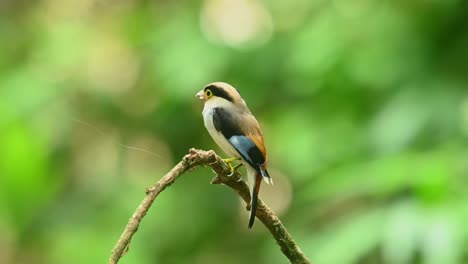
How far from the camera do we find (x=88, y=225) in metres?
3.01

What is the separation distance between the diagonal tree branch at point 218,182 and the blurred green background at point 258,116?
0.77m

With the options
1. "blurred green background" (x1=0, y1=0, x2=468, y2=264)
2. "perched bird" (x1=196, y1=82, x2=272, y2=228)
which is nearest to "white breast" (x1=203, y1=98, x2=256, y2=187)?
"perched bird" (x1=196, y1=82, x2=272, y2=228)

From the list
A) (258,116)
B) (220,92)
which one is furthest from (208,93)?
(258,116)

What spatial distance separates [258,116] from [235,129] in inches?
79.8

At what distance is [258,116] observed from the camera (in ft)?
10.4

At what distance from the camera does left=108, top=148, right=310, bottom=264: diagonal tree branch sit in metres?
0.84

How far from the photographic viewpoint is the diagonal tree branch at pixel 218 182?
84 cm

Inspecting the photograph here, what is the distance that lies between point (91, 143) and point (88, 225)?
693mm

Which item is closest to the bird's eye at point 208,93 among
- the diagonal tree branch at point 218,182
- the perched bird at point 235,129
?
the perched bird at point 235,129

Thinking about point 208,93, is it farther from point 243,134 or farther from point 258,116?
point 258,116

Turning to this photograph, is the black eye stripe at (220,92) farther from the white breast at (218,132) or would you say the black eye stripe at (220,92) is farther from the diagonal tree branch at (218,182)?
the diagonal tree branch at (218,182)

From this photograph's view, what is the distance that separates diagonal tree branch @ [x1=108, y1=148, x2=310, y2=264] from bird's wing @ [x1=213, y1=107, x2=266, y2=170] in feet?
0.12

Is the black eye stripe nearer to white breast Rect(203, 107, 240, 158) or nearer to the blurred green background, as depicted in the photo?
white breast Rect(203, 107, 240, 158)

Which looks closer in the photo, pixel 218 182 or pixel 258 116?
pixel 218 182
